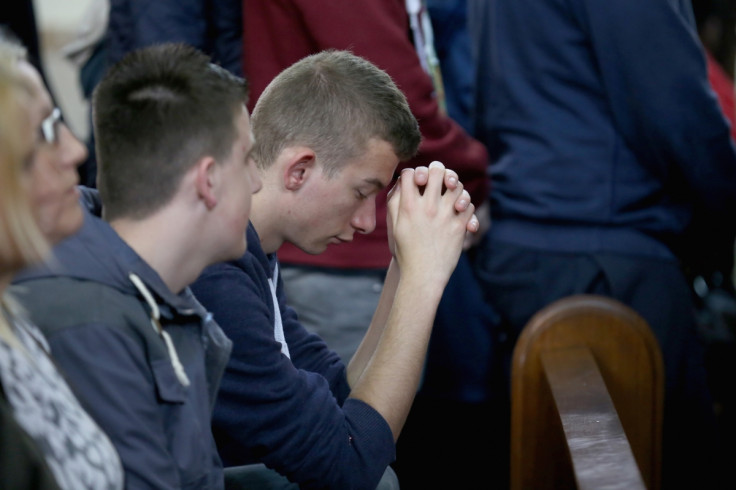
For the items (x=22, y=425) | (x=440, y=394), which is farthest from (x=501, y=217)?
(x=22, y=425)

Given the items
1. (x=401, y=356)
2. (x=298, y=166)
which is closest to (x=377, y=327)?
(x=401, y=356)

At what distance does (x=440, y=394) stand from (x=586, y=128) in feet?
2.78

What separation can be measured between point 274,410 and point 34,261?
50 cm

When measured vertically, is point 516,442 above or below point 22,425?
below

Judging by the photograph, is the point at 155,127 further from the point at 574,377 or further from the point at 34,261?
the point at 574,377

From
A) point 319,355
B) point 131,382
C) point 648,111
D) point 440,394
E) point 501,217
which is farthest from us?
point 440,394

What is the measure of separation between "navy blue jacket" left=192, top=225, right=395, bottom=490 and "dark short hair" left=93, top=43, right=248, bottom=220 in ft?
0.75

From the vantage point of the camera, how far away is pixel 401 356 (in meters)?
1.47

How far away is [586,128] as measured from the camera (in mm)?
2133

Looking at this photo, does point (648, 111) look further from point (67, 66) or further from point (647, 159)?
point (67, 66)

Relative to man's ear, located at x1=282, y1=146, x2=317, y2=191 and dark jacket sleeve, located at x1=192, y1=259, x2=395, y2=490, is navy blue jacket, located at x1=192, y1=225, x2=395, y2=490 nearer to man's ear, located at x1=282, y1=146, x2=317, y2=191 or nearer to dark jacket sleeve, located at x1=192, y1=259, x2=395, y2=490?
dark jacket sleeve, located at x1=192, y1=259, x2=395, y2=490

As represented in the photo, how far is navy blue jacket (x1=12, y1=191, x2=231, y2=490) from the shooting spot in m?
1.03

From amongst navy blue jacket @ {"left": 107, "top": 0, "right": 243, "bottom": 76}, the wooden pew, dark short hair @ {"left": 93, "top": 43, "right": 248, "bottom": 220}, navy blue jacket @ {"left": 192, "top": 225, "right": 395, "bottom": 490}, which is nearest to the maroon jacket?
navy blue jacket @ {"left": 107, "top": 0, "right": 243, "bottom": 76}

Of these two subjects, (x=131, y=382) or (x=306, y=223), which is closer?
(x=131, y=382)
